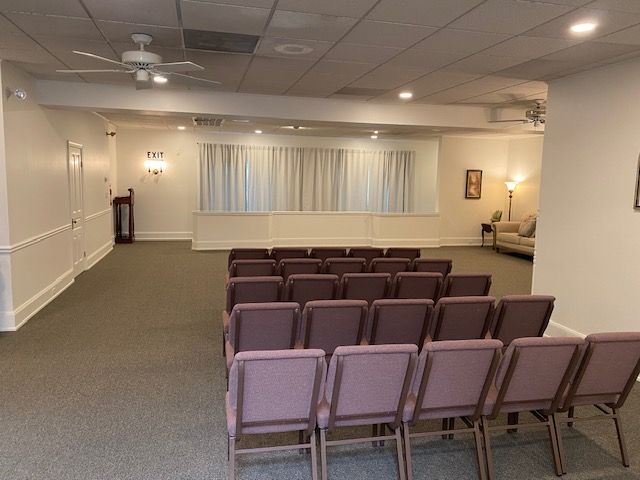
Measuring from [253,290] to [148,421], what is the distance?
137 centimetres

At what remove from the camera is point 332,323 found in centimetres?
345

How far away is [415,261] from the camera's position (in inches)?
225

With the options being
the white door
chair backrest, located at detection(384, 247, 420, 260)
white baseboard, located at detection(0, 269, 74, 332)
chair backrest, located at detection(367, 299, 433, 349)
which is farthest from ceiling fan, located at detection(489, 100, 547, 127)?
white baseboard, located at detection(0, 269, 74, 332)

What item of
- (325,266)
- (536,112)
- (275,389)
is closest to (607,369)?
(275,389)

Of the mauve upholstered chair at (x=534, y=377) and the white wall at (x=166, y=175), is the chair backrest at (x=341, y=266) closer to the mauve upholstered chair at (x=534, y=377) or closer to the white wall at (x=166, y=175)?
the mauve upholstered chair at (x=534, y=377)

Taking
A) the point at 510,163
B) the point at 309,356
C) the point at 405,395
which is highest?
the point at 510,163

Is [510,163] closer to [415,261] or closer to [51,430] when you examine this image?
[415,261]

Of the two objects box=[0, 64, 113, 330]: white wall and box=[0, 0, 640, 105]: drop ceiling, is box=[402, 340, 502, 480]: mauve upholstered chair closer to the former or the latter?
box=[0, 0, 640, 105]: drop ceiling

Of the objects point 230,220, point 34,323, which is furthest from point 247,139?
point 34,323

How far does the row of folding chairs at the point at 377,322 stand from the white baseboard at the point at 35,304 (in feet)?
10.7

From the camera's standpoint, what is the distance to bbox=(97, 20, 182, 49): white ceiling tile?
390cm

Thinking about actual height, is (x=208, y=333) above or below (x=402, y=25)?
below

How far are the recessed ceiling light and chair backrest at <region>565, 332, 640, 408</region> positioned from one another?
7.54 feet

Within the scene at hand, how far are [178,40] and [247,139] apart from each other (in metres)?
8.56
